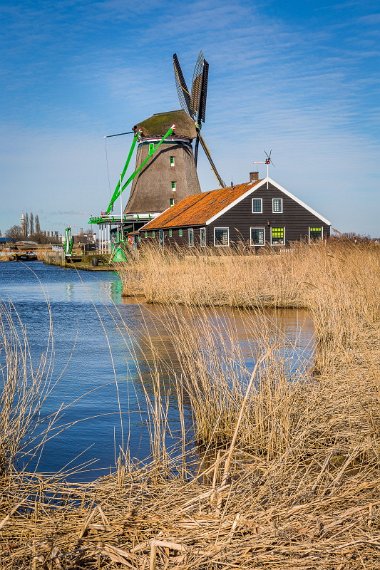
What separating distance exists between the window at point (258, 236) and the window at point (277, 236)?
0.46 meters

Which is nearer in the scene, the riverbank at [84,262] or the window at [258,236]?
the window at [258,236]

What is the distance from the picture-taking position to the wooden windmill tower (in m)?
45.8

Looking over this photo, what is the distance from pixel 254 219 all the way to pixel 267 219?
0.74 m

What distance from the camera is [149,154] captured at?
45.9m

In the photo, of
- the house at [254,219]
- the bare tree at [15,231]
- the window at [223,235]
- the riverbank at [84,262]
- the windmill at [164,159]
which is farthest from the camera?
the bare tree at [15,231]

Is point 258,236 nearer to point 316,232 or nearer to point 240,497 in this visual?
point 316,232

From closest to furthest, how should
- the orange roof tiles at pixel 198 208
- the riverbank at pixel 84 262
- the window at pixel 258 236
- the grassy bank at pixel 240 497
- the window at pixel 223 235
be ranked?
the grassy bank at pixel 240 497
the window at pixel 223 235
the orange roof tiles at pixel 198 208
the window at pixel 258 236
the riverbank at pixel 84 262

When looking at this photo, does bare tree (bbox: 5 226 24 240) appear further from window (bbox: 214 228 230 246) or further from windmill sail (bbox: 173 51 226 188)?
window (bbox: 214 228 230 246)

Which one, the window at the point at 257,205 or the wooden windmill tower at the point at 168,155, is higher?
the wooden windmill tower at the point at 168,155

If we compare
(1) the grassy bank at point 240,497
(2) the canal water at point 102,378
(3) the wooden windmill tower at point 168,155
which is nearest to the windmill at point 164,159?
(3) the wooden windmill tower at point 168,155

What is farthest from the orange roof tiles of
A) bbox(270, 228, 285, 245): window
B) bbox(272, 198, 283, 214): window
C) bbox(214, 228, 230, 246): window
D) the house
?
bbox(270, 228, 285, 245): window

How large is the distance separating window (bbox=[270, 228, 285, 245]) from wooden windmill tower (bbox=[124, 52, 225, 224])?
10.5 metres

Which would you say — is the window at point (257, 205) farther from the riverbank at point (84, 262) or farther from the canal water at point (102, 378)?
the canal water at point (102, 378)

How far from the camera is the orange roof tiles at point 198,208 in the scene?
35.5 metres
